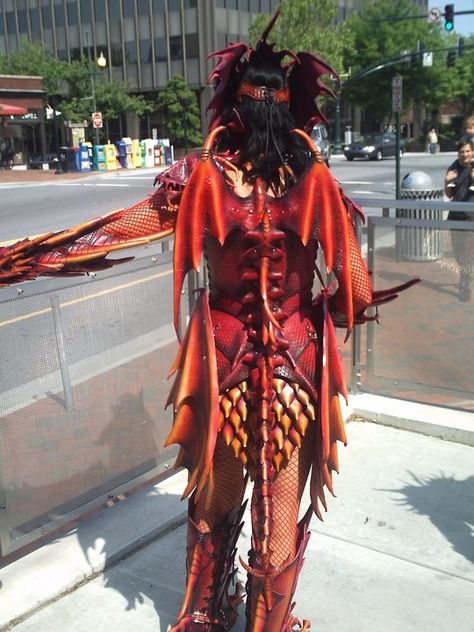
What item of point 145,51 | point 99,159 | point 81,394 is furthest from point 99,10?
point 81,394

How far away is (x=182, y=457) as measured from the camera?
236cm

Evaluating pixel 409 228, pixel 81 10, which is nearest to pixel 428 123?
pixel 81 10

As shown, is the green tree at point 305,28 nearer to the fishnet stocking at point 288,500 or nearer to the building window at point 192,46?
the building window at point 192,46

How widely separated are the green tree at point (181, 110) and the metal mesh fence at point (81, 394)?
4029 cm

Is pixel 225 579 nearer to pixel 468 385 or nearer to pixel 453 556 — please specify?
pixel 453 556

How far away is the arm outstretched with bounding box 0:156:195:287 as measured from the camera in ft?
7.15

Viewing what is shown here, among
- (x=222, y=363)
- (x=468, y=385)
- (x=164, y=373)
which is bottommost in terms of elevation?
(x=468, y=385)

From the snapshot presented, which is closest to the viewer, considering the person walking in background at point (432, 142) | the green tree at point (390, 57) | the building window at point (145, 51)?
the person walking in background at point (432, 142)

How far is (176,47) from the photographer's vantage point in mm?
46844

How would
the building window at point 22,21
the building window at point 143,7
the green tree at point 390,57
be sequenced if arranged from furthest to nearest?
the building window at point 22,21, the green tree at point 390,57, the building window at point 143,7

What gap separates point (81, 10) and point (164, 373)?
52.9 meters

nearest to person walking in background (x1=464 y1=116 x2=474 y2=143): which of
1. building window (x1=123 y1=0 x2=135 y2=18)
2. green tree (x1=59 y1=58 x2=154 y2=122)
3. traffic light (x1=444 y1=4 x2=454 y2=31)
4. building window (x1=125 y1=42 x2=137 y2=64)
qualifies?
traffic light (x1=444 y1=4 x2=454 y2=31)

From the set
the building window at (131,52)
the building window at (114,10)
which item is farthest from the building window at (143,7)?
the building window at (131,52)

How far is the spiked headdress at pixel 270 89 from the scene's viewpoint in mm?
2180
